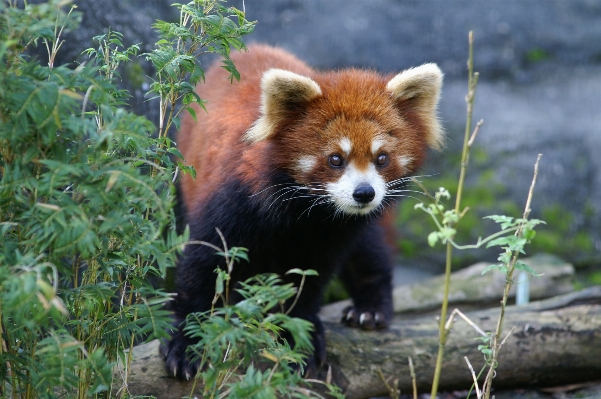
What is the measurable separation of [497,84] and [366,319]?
396 centimetres

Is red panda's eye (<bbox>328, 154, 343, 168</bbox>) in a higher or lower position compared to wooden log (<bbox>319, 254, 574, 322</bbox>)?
higher

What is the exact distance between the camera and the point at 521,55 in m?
7.64

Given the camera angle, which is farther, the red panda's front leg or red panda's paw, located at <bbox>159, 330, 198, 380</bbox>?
the red panda's front leg

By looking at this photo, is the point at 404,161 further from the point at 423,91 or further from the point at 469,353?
the point at 469,353

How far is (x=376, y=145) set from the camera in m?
3.61

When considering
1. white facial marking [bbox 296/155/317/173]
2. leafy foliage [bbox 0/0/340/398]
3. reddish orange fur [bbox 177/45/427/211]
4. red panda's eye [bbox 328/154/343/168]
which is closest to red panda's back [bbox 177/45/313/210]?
reddish orange fur [bbox 177/45/427/211]

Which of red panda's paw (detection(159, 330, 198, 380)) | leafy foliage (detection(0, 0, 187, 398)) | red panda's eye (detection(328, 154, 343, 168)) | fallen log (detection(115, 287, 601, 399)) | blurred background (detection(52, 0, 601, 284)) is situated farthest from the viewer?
blurred background (detection(52, 0, 601, 284))

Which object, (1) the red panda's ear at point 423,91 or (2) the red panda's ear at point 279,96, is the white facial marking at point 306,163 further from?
(1) the red panda's ear at point 423,91

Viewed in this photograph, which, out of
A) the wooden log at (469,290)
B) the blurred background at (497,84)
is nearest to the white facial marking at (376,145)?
the wooden log at (469,290)

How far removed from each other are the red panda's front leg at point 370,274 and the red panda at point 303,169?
25.2 inches

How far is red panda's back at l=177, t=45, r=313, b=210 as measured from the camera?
394 cm

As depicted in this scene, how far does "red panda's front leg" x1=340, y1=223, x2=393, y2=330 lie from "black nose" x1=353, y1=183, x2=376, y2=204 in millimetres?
1359

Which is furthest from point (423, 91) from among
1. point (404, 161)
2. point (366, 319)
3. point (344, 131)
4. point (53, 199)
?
point (53, 199)

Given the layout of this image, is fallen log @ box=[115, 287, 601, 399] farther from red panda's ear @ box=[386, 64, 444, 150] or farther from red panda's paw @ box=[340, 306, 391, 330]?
red panda's ear @ box=[386, 64, 444, 150]
